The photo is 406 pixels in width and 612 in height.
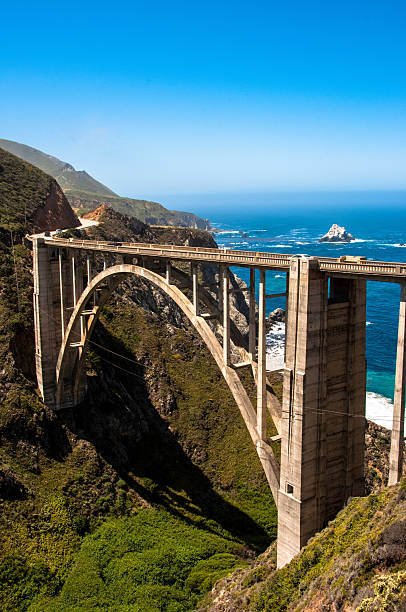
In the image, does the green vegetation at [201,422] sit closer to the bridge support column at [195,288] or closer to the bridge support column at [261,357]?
the bridge support column at [261,357]

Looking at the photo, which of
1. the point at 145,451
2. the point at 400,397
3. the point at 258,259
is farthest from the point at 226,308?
the point at 145,451

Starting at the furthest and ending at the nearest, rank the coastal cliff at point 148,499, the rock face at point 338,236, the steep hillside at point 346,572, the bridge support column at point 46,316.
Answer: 1. the rock face at point 338,236
2. the bridge support column at point 46,316
3. the coastal cliff at point 148,499
4. the steep hillside at point 346,572

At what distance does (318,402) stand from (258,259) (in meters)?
6.35

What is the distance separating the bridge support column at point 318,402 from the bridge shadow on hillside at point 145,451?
38.0ft

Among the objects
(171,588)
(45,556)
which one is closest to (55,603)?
(45,556)

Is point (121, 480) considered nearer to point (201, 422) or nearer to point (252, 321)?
point (201, 422)

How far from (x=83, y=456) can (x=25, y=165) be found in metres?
52.8

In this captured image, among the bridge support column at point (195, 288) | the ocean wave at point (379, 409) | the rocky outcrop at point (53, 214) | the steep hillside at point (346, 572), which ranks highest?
the rocky outcrop at point (53, 214)

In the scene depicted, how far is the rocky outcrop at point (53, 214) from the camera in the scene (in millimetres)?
60994

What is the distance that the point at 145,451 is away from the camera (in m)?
38.6

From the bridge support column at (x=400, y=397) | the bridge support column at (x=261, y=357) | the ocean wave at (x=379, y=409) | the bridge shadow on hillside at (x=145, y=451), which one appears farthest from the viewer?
the ocean wave at (x=379, y=409)

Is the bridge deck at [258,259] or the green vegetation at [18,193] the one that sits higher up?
the green vegetation at [18,193]

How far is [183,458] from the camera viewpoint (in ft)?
127

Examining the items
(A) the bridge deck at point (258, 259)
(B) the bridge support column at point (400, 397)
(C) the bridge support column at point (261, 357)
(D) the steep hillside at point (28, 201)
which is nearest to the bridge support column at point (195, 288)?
(A) the bridge deck at point (258, 259)
